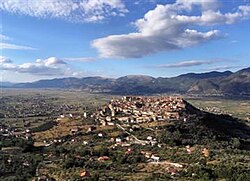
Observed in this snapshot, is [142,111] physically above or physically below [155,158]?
above

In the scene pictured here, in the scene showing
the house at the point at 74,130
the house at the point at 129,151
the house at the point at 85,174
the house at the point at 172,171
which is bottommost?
the house at the point at 172,171

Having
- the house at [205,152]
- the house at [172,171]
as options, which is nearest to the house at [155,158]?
the house at [172,171]

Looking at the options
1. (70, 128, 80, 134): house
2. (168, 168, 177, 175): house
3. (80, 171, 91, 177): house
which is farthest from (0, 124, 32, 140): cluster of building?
(168, 168, 177, 175): house

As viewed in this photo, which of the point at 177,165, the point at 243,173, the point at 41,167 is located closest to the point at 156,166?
the point at 177,165

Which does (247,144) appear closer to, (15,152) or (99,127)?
(99,127)

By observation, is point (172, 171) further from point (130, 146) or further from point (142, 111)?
point (142, 111)

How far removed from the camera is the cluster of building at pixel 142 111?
118 meters

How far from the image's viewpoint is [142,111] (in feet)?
424

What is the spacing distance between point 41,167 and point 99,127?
39.0 meters

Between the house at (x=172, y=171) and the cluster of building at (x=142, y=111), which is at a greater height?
the cluster of building at (x=142, y=111)

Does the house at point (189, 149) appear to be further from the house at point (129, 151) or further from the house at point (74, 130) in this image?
the house at point (74, 130)

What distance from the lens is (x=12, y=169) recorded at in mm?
73250

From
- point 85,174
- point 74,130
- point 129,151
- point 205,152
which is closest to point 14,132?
point 74,130

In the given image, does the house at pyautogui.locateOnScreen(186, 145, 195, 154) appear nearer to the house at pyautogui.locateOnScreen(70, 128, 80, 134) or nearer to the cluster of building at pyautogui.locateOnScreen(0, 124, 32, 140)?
the house at pyautogui.locateOnScreen(70, 128, 80, 134)
